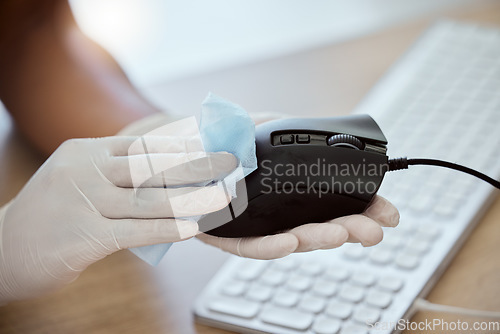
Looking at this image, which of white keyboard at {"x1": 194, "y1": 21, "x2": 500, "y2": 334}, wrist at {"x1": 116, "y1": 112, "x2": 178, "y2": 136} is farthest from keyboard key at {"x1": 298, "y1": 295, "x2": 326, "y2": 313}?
wrist at {"x1": 116, "y1": 112, "x2": 178, "y2": 136}

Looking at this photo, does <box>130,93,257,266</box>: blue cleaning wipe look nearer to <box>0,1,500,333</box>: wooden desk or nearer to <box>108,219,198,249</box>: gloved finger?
<box>108,219,198,249</box>: gloved finger

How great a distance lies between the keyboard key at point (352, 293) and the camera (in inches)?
23.1

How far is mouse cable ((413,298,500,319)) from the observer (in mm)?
562

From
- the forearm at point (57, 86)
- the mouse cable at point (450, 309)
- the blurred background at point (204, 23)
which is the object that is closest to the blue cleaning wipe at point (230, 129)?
the mouse cable at point (450, 309)

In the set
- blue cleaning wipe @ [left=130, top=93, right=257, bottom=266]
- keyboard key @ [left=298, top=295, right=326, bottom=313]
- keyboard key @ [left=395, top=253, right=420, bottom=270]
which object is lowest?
keyboard key @ [left=298, top=295, right=326, bottom=313]

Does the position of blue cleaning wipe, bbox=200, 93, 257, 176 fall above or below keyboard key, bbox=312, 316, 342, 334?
above

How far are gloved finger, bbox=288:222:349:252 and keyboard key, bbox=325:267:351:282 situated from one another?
0.28 ft

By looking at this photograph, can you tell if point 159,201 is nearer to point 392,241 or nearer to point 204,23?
point 392,241

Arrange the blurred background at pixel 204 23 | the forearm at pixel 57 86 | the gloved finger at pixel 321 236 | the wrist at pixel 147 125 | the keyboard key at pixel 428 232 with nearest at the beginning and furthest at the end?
1. the gloved finger at pixel 321 236
2. the keyboard key at pixel 428 232
3. the wrist at pixel 147 125
4. the forearm at pixel 57 86
5. the blurred background at pixel 204 23

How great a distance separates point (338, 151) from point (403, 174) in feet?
0.68

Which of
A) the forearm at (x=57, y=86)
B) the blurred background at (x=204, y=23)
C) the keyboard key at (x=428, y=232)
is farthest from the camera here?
the blurred background at (x=204, y=23)

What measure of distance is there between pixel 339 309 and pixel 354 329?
0.09 feet

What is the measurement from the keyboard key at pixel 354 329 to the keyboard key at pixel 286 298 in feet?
0.20

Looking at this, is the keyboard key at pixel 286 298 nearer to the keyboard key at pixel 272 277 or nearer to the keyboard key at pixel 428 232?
the keyboard key at pixel 272 277
